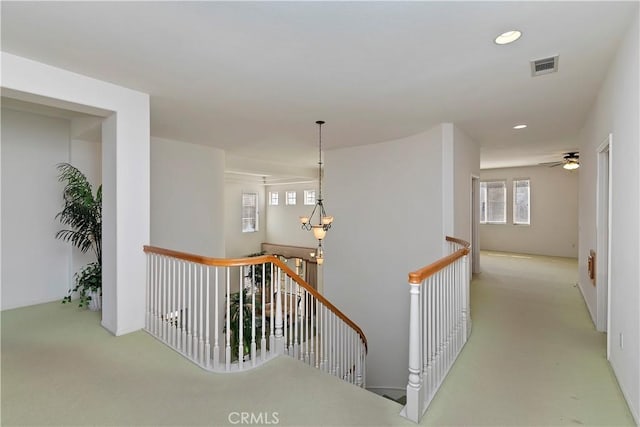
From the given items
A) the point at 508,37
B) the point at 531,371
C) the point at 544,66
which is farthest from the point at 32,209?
the point at 544,66

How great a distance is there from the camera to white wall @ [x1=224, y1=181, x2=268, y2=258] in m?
10.8

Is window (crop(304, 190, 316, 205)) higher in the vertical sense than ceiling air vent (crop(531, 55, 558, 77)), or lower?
lower

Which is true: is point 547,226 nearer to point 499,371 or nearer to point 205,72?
point 499,371

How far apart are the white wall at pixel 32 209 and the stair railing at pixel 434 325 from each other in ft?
16.2

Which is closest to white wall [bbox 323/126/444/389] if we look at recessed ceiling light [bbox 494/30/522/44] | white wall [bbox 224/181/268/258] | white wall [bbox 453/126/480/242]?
white wall [bbox 453/126/480/242]

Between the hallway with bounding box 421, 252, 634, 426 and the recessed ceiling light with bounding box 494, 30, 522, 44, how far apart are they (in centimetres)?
274

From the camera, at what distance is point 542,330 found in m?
3.66

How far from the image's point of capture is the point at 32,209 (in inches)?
168

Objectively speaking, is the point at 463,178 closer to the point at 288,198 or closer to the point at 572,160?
the point at 572,160

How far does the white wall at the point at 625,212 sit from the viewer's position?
208cm

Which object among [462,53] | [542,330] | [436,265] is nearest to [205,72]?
[462,53]

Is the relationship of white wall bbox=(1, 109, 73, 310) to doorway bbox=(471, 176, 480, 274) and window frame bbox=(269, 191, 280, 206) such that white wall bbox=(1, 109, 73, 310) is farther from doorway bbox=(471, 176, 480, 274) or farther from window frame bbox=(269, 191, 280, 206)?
window frame bbox=(269, 191, 280, 206)

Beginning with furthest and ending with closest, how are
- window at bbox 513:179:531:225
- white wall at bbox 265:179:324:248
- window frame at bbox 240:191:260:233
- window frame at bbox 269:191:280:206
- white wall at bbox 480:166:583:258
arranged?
window frame at bbox 269:191:280:206
window frame at bbox 240:191:260:233
white wall at bbox 265:179:324:248
window at bbox 513:179:531:225
white wall at bbox 480:166:583:258

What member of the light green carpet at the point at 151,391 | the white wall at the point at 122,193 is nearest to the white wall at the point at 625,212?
the light green carpet at the point at 151,391
